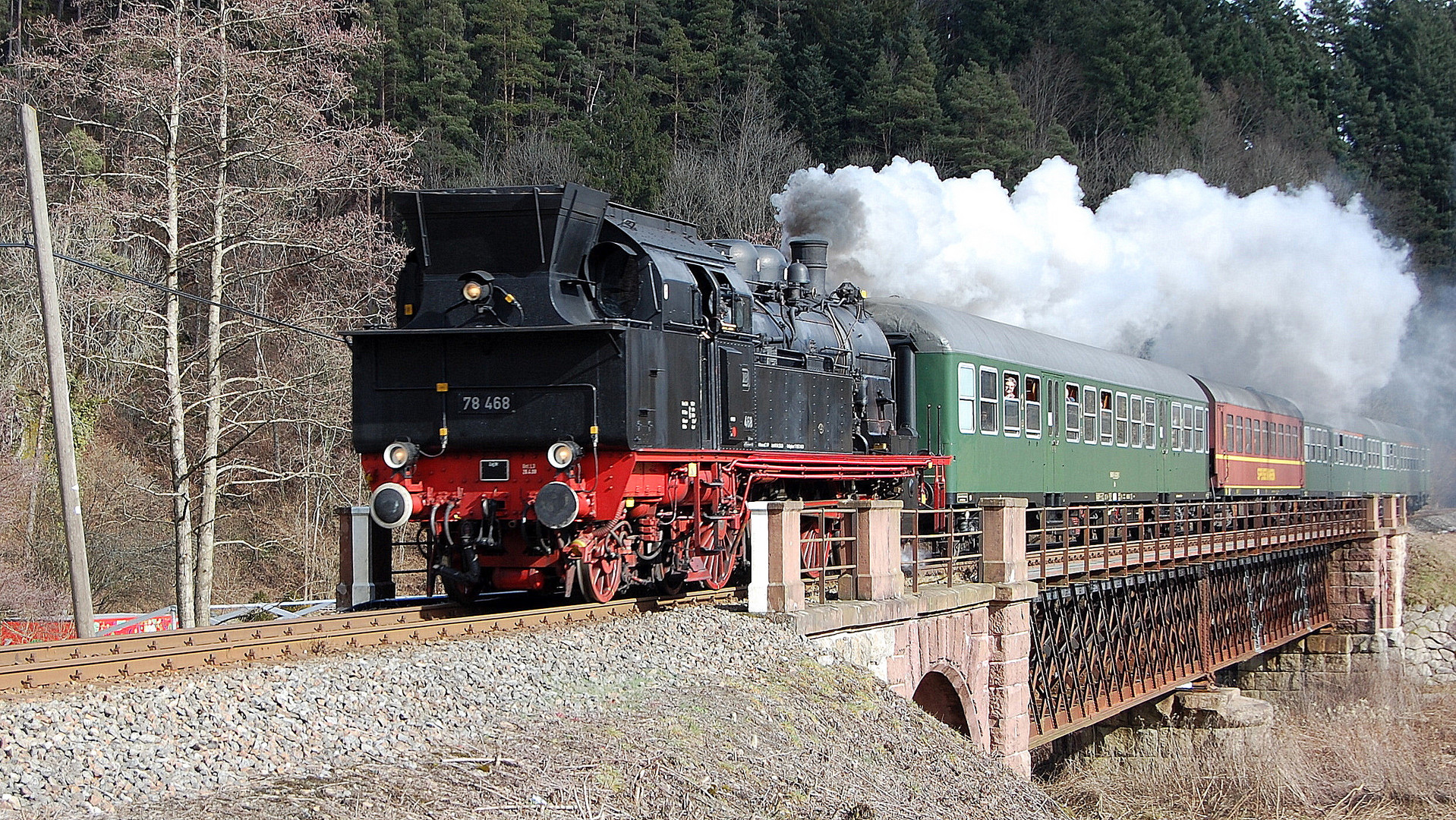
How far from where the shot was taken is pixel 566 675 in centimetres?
903

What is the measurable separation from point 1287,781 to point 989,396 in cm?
762

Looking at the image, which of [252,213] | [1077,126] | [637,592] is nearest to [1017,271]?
[252,213]

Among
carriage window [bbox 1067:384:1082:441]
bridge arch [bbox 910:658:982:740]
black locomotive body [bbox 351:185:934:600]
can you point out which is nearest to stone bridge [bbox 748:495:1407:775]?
bridge arch [bbox 910:658:982:740]

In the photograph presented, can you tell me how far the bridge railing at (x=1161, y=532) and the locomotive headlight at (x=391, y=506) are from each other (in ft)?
25.7

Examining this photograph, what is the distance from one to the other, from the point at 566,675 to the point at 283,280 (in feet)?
83.1

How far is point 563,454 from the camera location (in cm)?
1154

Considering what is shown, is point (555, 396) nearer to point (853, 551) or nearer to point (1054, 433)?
point (853, 551)

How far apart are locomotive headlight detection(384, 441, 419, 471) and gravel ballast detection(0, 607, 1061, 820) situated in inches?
96.3

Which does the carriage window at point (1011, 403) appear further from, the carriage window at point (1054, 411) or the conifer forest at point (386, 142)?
the conifer forest at point (386, 142)

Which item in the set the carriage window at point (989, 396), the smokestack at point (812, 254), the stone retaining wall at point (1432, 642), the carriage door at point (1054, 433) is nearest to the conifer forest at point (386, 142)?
the smokestack at point (812, 254)

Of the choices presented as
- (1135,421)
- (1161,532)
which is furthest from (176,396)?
(1161,532)

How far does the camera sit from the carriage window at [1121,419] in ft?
77.2

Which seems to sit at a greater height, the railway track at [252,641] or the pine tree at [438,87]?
the pine tree at [438,87]

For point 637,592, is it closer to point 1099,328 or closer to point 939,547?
point 939,547
